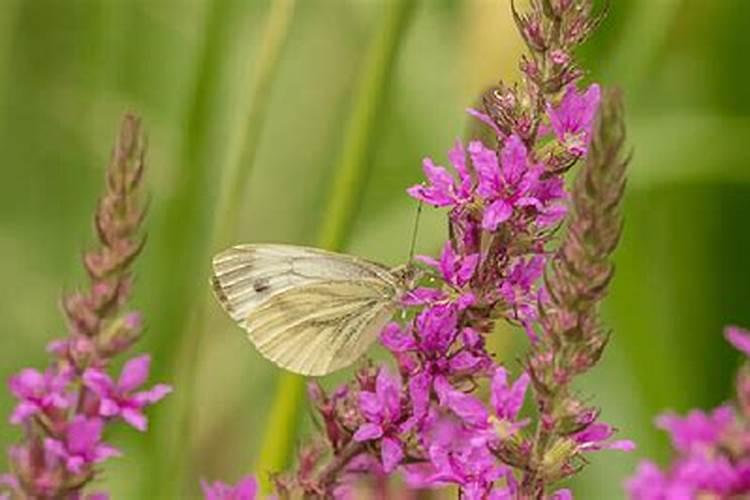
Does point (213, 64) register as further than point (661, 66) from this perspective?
No

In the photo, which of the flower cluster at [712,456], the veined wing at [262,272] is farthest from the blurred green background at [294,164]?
the flower cluster at [712,456]

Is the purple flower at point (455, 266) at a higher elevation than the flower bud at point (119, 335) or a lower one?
higher

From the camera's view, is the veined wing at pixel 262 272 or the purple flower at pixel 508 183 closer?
the purple flower at pixel 508 183

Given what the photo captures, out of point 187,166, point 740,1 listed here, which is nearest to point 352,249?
point 187,166

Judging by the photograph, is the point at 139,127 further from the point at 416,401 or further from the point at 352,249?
the point at 352,249

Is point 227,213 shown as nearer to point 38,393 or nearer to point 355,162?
point 355,162

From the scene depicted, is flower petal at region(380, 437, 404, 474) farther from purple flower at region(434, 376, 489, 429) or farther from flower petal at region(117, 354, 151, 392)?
flower petal at region(117, 354, 151, 392)

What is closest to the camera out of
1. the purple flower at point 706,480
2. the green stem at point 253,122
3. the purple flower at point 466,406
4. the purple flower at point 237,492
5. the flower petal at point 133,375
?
the purple flower at point 706,480

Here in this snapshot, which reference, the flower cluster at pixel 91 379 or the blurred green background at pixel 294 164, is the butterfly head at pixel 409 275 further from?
the blurred green background at pixel 294 164
